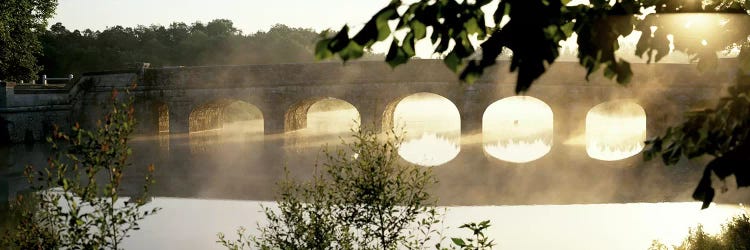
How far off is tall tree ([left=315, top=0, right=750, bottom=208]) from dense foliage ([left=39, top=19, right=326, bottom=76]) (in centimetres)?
4549

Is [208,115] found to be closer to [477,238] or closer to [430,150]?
[430,150]

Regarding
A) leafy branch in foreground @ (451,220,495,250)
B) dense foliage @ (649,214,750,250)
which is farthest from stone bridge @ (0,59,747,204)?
leafy branch in foreground @ (451,220,495,250)

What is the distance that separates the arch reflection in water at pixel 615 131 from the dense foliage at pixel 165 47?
70.3 feet

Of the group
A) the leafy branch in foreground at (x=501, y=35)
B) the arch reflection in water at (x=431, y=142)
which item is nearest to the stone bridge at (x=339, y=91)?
the arch reflection in water at (x=431, y=142)

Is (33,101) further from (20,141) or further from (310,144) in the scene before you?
(310,144)

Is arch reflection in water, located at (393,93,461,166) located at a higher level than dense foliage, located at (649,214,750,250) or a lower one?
lower

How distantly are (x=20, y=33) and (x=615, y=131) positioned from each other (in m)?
26.9

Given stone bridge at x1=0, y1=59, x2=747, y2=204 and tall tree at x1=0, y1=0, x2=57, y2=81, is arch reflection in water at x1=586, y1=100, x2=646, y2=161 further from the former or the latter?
tall tree at x1=0, y1=0, x2=57, y2=81

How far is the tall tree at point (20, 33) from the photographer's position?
90.0 feet

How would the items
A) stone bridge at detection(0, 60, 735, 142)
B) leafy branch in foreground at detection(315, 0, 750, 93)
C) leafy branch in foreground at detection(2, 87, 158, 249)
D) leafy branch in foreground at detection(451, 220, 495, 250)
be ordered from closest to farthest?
leafy branch in foreground at detection(315, 0, 750, 93) < leafy branch in foreground at detection(451, 220, 495, 250) < leafy branch in foreground at detection(2, 87, 158, 249) < stone bridge at detection(0, 60, 735, 142)

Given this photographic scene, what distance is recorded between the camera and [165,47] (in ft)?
169

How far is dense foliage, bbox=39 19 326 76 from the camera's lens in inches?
1785

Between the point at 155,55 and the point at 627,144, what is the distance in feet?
117

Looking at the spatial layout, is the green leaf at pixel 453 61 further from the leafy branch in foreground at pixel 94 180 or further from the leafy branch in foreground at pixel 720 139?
the leafy branch in foreground at pixel 94 180
